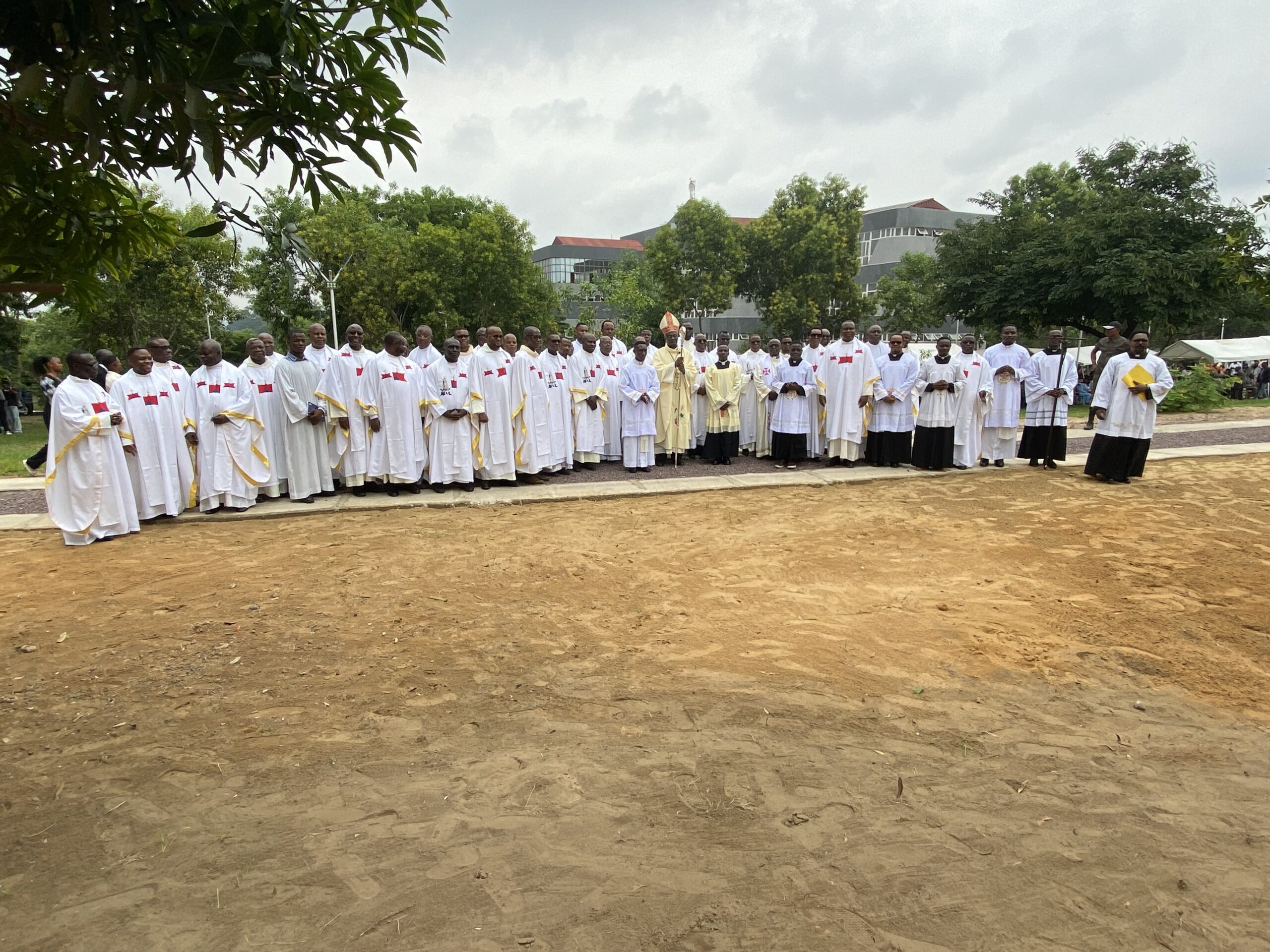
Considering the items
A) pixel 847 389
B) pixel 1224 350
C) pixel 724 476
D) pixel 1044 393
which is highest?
pixel 1224 350

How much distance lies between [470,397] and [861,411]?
6025mm

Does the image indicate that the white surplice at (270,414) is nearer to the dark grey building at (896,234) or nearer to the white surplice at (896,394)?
the white surplice at (896,394)

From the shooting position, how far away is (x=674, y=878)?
9.57ft

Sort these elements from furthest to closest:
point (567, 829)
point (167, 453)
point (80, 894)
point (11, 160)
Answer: point (167, 453) < point (567, 829) < point (80, 894) < point (11, 160)

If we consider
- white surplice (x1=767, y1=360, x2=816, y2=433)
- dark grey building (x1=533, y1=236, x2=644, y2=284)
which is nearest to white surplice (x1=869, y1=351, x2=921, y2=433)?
white surplice (x1=767, y1=360, x2=816, y2=433)

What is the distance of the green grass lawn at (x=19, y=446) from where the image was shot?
13.4 meters

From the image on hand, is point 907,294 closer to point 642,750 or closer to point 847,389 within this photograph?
point 847,389

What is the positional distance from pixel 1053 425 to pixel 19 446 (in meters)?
22.2

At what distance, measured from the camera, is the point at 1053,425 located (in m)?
11.9

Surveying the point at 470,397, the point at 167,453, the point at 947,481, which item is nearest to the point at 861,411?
the point at 947,481

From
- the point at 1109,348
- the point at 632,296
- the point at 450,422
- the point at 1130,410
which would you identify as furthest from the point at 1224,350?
the point at 450,422

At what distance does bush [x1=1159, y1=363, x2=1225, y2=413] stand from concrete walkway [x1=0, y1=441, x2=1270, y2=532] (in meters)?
8.99

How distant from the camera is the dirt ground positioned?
2.75 m

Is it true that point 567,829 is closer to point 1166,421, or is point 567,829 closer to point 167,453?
point 167,453
